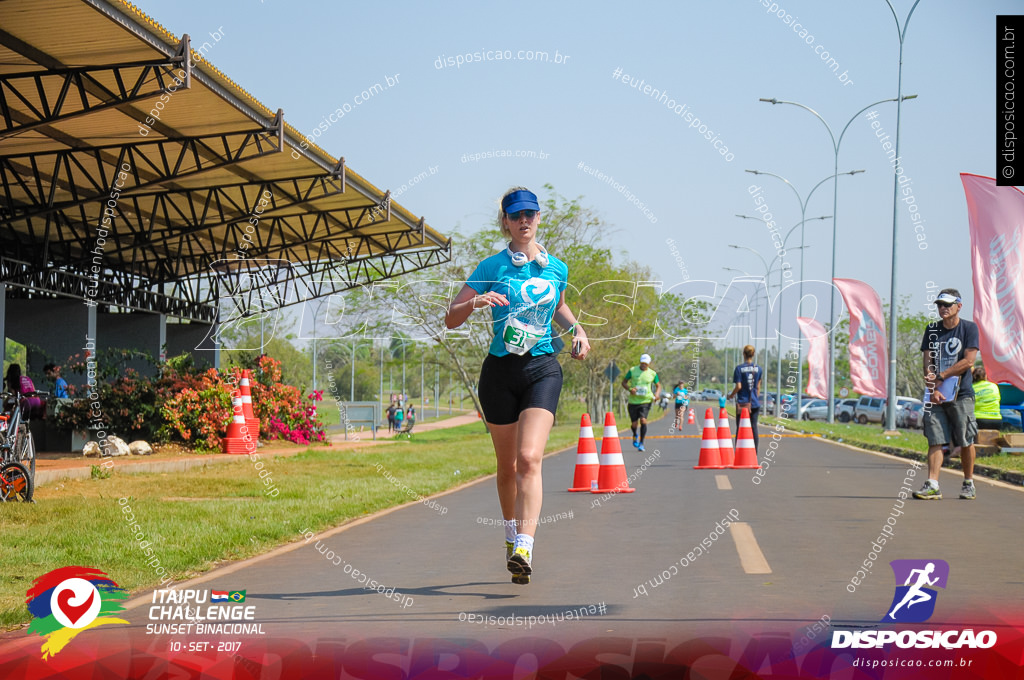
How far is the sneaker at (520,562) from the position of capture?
19.8 ft

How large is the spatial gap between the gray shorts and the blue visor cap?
6.88m

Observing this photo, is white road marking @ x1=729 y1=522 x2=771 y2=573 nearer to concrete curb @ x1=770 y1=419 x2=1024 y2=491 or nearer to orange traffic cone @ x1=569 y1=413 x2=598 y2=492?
orange traffic cone @ x1=569 y1=413 x2=598 y2=492

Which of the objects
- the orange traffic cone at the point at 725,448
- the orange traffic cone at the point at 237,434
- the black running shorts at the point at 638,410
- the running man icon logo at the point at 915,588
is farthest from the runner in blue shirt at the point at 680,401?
the running man icon logo at the point at 915,588

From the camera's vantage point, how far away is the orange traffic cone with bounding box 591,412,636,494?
12.5 metres

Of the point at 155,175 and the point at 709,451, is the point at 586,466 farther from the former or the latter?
the point at 155,175

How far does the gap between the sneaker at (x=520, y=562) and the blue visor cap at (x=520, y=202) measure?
75.3 inches

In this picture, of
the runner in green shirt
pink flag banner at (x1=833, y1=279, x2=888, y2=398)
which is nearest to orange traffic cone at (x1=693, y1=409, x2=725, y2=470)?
the runner in green shirt

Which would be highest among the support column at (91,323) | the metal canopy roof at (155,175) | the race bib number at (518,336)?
the metal canopy roof at (155,175)

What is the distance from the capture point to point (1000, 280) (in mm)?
16984

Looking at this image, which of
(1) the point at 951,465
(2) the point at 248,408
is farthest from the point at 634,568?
(2) the point at 248,408

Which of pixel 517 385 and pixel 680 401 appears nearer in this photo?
pixel 517 385

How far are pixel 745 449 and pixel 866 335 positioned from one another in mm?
14326

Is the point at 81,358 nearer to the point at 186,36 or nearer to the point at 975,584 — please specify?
the point at 186,36

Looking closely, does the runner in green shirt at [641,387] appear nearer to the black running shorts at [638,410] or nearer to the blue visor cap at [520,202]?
the black running shorts at [638,410]
